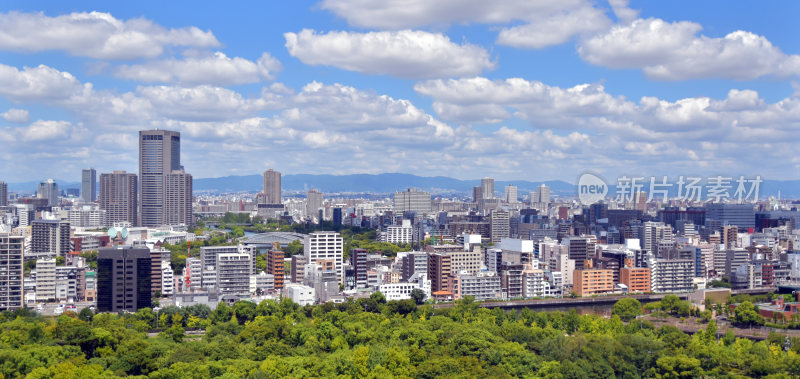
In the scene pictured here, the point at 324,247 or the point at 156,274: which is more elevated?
the point at 324,247

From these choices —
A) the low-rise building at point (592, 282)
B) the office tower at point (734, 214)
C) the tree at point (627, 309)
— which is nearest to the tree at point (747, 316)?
the tree at point (627, 309)

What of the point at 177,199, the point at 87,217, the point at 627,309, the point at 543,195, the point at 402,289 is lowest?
the point at 627,309

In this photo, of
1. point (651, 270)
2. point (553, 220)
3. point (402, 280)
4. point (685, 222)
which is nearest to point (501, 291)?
point (402, 280)

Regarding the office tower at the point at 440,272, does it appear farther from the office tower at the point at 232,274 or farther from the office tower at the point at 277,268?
the office tower at the point at 232,274

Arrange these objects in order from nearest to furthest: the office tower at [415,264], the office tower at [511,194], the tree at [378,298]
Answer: the tree at [378,298]
the office tower at [415,264]
the office tower at [511,194]

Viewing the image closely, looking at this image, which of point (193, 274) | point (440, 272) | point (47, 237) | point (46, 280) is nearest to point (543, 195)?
point (47, 237)

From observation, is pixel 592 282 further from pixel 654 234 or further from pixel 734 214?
pixel 734 214
